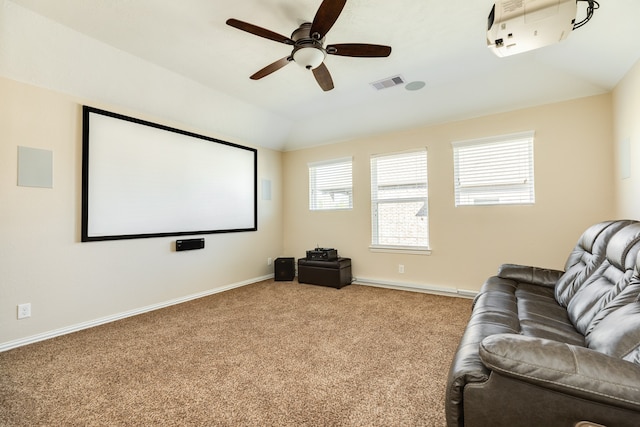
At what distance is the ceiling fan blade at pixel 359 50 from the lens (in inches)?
90.4

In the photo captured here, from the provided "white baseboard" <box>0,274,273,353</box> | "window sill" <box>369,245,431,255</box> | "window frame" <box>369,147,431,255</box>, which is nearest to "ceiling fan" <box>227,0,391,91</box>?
"window frame" <box>369,147,431,255</box>

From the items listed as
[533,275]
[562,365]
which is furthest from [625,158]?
[562,365]

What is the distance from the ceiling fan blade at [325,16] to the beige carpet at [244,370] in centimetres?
245

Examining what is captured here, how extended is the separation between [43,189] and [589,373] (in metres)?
4.07

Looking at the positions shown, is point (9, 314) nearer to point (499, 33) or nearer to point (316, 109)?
point (316, 109)

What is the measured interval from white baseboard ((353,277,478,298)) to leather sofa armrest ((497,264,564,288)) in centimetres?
120

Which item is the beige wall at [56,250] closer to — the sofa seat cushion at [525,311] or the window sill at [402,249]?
the window sill at [402,249]

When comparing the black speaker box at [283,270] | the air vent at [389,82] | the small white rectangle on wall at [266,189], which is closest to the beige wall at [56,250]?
the black speaker box at [283,270]

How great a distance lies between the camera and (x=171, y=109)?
3.72m

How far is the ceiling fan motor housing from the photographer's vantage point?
7.41ft

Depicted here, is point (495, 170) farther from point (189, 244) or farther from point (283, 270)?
point (189, 244)

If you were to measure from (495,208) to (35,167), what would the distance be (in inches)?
197

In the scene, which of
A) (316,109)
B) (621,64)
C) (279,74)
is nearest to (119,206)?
(279,74)

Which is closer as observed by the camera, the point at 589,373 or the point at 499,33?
the point at 589,373
